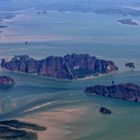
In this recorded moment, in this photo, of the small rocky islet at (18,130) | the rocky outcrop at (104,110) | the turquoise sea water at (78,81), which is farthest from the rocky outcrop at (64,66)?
the small rocky islet at (18,130)

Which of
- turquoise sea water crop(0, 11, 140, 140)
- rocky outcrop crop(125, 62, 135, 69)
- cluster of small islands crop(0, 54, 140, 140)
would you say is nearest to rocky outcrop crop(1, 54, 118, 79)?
cluster of small islands crop(0, 54, 140, 140)

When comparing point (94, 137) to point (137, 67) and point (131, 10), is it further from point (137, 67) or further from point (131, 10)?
point (131, 10)

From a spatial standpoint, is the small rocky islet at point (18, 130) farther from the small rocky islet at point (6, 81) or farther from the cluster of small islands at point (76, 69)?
the small rocky islet at point (6, 81)

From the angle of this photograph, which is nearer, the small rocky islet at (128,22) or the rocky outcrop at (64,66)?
the rocky outcrop at (64,66)

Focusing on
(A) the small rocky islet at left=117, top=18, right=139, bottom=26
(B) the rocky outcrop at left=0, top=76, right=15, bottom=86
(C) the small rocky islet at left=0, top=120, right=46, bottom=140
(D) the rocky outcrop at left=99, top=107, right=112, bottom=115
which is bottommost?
(C) the small rocky islet at left=0, top=120, right=46, bottom=140

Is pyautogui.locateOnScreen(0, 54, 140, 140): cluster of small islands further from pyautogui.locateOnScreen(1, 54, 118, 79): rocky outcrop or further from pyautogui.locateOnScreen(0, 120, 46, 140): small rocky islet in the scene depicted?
pyautogui.locateOnScreen(0, 120, 46, 140): small rocky islet

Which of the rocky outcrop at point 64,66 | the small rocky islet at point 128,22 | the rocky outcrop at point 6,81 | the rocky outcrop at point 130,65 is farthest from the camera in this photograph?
the small rocky islet at point 128,22

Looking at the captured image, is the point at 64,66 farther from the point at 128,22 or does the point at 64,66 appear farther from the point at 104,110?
the point at 128,22

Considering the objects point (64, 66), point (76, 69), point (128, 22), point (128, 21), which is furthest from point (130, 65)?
point (128, 21)
